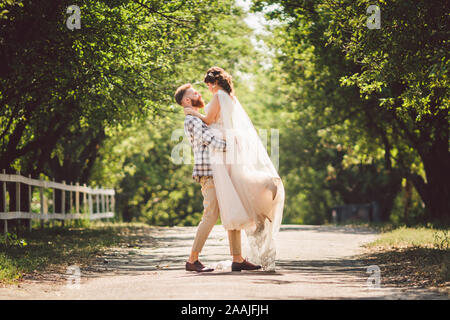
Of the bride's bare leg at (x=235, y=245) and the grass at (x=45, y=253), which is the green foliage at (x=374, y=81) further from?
the grass at (x=45, y=253)

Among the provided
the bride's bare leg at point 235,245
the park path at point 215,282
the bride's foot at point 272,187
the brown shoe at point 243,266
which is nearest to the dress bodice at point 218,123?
the bride's foot at point 272,187

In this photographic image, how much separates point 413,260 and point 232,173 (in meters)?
3.64

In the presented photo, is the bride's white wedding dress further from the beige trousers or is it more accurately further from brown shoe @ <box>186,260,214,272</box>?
brown shoe @ <box>186,260,214,272</box>

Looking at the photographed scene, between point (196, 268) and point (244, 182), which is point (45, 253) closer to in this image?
point (196, 268)

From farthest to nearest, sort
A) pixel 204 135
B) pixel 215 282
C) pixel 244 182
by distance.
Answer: pixel 244 182 < pixel 204 135 < pixel 215 282

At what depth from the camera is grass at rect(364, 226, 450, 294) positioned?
8805 millimetres

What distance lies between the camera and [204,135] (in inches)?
361

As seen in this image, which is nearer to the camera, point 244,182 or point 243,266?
point 244,182

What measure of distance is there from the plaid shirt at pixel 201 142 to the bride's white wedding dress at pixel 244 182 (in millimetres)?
97

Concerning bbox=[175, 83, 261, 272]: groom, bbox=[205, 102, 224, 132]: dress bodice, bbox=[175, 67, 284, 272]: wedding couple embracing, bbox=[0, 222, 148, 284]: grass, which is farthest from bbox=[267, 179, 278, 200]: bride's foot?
bbox=[0, 222, 148, 284]: grass

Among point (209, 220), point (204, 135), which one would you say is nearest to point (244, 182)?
point (209, 220)

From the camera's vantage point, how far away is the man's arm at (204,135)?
916cm
